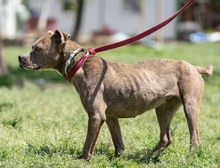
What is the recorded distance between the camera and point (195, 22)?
4106 cm

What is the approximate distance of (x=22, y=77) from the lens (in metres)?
16.2

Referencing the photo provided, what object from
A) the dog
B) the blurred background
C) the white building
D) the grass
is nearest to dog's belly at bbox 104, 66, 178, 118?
the dog

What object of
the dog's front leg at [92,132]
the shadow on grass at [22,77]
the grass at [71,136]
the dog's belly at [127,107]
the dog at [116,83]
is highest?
the dog at [116,83]

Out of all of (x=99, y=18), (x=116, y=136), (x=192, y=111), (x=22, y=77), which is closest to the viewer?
(x=192, y=111)

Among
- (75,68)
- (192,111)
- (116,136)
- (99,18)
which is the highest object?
(75,68)

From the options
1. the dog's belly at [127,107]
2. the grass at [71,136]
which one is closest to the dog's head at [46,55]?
the dog's belly at [127,107]

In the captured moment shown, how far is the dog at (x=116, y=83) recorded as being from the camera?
6762 mm

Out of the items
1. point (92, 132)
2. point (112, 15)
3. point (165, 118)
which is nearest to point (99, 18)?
point (112, 15)

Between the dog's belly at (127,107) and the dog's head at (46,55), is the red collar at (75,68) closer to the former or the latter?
the dog's head at (46,55)

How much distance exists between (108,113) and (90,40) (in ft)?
77.9

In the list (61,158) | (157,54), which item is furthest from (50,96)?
(157,54)

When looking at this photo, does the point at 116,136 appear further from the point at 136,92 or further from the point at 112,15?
the point at 112,15

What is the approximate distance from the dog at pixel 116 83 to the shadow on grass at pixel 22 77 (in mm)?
7822

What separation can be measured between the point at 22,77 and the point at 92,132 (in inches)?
385
